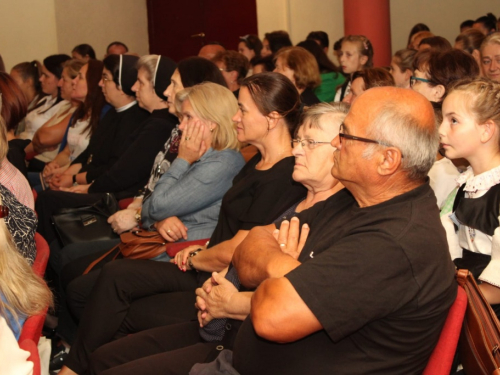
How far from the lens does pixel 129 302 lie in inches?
113

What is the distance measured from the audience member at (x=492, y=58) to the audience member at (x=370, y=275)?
2695 millimetres

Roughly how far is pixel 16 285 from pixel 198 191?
4.40 feet

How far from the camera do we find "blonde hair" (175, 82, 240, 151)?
128 inches

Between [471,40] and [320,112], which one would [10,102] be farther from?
[471,40]

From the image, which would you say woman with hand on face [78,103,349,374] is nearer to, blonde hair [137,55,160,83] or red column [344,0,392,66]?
blonde hair [137,55,160,83]

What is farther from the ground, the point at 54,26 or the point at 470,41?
the point at 54,26

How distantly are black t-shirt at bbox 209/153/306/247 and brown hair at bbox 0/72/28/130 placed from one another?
5.92ft

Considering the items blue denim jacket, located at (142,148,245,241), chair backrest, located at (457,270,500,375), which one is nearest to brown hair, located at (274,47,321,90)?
blue denim jacket, located at (142,148,245,241)

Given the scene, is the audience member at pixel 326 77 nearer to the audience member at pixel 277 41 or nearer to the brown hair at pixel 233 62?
the brown hair at pixel 233 62

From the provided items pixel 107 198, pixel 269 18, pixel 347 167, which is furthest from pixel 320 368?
pixel 269 18

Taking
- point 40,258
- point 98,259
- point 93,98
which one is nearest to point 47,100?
point 93,98

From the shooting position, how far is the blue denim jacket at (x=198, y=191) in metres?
3.14

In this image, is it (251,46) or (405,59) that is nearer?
(405,59)

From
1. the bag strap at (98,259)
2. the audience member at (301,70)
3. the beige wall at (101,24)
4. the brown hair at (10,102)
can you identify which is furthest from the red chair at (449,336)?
the beige wall at (101,24)
